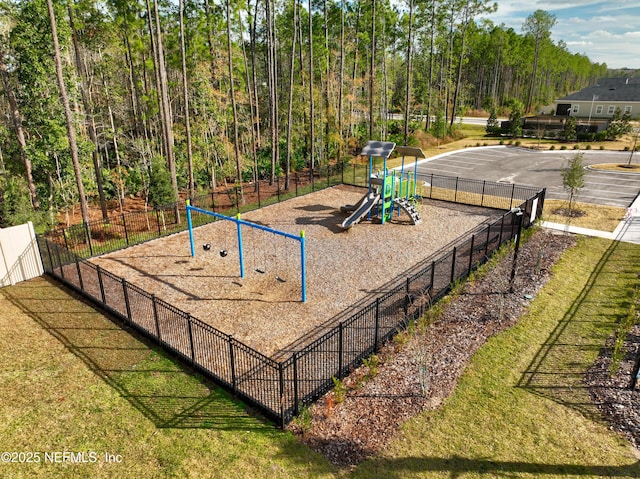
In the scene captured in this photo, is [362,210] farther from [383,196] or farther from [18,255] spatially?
[18,255]

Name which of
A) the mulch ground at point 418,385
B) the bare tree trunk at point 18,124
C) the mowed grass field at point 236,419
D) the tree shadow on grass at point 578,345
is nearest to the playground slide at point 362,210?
the mulch ground at point 418,385

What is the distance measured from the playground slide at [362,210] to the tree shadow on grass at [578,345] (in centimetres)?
877

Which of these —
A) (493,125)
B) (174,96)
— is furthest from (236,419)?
(493,125)

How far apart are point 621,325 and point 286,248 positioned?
11.4 metres

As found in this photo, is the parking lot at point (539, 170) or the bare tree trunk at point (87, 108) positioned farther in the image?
the parking lot at point (539, 170)


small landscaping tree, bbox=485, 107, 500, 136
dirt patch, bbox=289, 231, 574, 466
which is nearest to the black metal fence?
dirt patch, bbox=289, 231, 574, 466

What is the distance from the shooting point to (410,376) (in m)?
9.17

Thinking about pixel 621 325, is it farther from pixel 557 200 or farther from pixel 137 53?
pixel 137 53

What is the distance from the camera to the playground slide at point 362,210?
61.0 feet

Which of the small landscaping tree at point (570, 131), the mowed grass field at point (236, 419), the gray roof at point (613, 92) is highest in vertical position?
the gray roof at point (613, 92)

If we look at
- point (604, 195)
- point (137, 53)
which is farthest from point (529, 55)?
point (137, 53)

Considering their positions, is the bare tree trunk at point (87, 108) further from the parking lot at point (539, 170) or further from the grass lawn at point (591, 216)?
the grass lawn at point (591, 216)

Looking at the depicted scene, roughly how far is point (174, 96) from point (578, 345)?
30.3 meters

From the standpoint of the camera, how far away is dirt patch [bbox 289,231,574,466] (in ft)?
24.8
